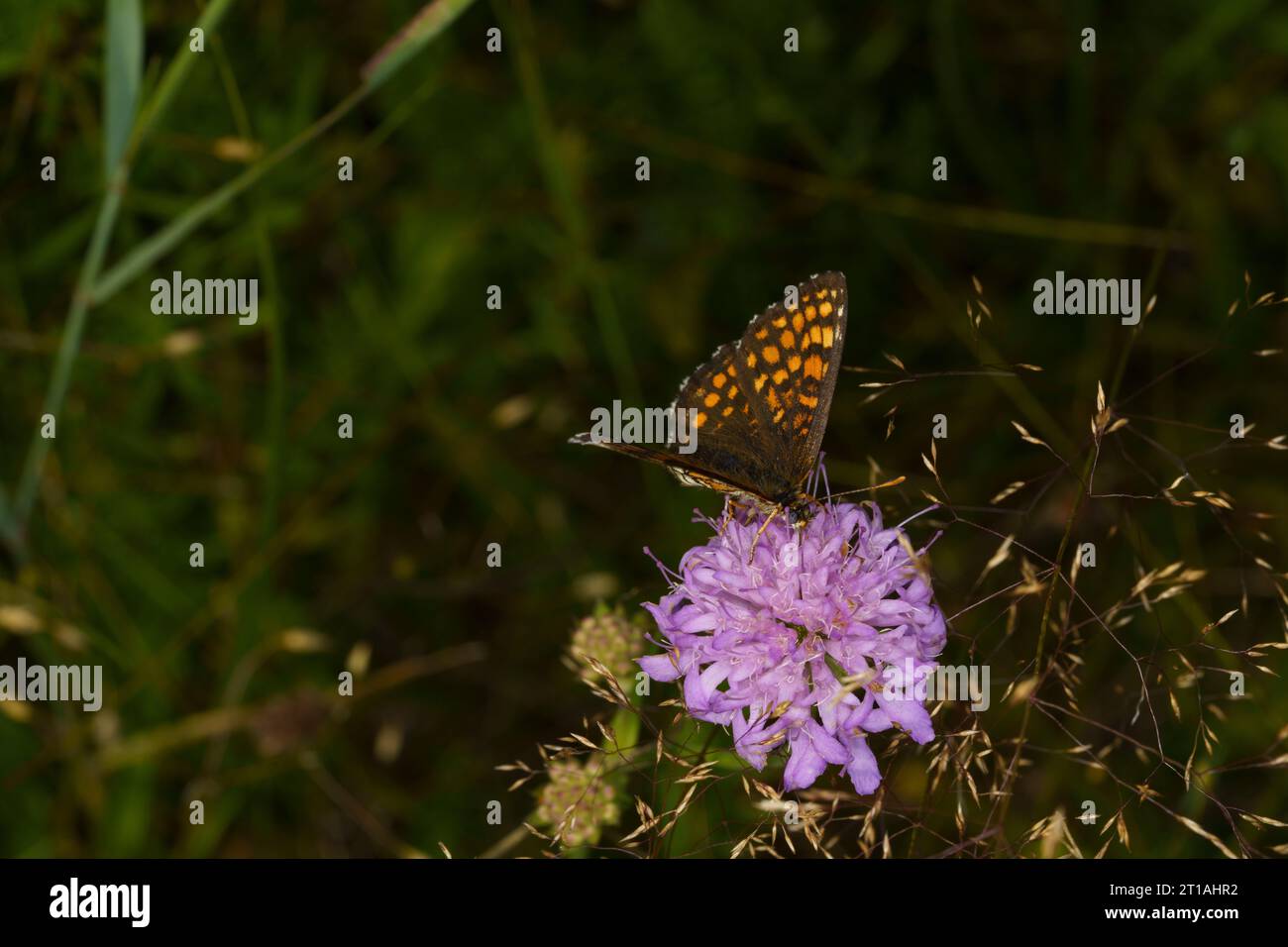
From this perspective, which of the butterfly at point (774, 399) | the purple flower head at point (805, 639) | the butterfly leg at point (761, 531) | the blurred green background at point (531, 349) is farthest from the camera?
the blurred green background at point (531, 349)

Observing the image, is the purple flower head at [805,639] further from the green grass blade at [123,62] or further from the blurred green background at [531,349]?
the green grass blade at [123,62]

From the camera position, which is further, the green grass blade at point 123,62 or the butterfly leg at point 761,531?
the green grass blade at point 123,62

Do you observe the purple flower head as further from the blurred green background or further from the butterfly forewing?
the blurred green background

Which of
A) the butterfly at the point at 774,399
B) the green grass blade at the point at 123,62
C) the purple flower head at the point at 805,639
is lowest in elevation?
the purple flower head at the point at 805,639

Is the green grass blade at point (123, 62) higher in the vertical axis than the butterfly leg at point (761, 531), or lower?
higher

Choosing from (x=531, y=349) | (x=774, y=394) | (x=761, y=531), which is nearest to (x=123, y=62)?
(x=531, y=349)

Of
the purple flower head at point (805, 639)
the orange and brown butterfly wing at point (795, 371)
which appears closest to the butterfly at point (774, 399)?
the orange and brown butterfly wing at point (795, 371)
